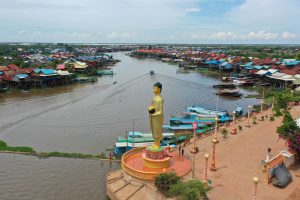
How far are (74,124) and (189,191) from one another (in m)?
17.1

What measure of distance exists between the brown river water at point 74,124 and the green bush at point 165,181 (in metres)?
3.55

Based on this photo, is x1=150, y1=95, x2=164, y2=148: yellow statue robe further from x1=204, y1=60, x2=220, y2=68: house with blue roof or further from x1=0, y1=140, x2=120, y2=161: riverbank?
x1=204, y1=60, x2=220, y2=68: house with blue roof

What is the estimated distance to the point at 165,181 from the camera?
11.1 meters

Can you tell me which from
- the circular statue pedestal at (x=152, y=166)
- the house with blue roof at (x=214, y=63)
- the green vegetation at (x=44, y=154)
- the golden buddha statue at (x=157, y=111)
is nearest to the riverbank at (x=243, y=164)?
the circular statue pedestal at (x=152, y=166)

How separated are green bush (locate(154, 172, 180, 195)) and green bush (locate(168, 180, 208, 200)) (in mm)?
275

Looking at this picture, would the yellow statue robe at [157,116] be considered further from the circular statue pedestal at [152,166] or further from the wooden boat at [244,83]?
the wooden boat at [244,83]

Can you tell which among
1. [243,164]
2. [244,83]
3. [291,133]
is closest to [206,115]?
[243,164]

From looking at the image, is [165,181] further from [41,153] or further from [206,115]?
[206,115]

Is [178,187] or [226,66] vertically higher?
[226,66]

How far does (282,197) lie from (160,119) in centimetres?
547

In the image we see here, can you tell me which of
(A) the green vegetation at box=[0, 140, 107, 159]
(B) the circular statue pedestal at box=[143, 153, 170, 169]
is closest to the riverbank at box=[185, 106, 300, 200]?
(B) the circular statue pedestal at box=[143, 153, 170, 169]

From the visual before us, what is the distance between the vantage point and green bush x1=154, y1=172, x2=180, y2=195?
36.1ft

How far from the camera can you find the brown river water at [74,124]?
48.0 ft

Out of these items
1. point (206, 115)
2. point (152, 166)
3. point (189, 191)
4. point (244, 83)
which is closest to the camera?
point (189, 191)
